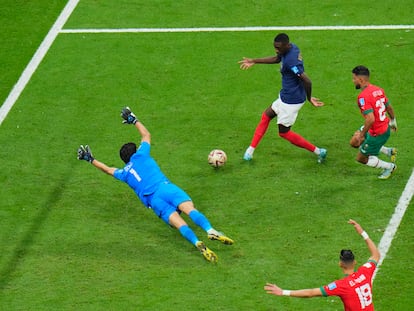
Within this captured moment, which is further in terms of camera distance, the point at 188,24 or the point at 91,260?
the point at 188,24

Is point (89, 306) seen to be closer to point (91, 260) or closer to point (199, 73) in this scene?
point (91, 260)

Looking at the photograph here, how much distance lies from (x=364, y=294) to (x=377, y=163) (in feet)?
13.9

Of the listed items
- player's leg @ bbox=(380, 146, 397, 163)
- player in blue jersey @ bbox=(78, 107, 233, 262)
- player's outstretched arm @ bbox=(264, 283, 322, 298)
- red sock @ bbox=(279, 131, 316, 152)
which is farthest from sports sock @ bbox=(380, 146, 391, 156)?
player's outstretched arm @ bbox=(264, 283, 322, 298)

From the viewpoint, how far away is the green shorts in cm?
1530

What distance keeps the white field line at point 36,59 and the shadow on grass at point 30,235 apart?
8.97 feet

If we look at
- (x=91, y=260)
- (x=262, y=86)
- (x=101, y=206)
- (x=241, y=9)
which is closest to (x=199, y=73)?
(x=262, y=86)

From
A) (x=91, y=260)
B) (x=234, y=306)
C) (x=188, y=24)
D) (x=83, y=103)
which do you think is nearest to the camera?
(x=234, y=306)

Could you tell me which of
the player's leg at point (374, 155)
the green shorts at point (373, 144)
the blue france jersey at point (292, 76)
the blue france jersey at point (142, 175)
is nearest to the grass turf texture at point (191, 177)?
the player's leg at point (374, 155)

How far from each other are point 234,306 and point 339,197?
10.5ft

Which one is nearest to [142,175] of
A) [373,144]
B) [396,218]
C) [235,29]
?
[373,144]

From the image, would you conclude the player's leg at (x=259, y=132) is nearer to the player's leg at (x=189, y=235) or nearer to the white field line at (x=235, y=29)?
the player's leg at (x=189, y=235)

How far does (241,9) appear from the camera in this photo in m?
21.3

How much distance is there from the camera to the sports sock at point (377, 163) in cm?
1558

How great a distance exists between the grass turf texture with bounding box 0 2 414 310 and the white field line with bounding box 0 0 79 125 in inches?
6.5
